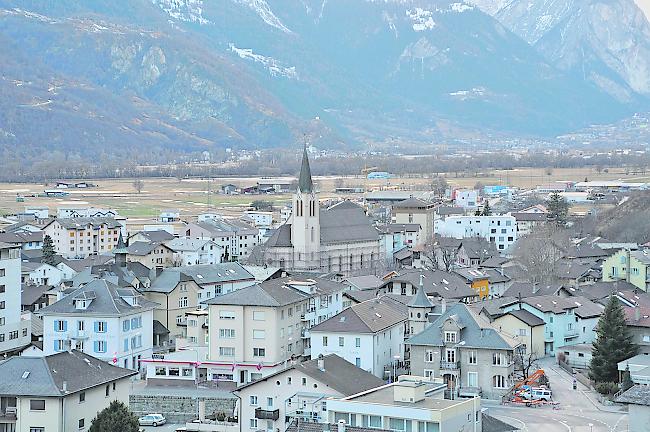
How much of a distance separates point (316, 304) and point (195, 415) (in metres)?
9.19

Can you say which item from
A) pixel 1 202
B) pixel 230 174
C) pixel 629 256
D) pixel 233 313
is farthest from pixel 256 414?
pixel 230 174

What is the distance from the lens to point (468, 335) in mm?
37156

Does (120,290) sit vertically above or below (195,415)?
above

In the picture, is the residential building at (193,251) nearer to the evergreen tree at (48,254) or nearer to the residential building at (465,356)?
the evergreen tree at (48,254)

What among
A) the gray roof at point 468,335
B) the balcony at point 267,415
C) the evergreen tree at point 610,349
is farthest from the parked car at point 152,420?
the evergreen tree at point 610,349

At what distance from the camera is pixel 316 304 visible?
143 feet

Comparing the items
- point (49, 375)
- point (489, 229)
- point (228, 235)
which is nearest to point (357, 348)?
point (49, 375)

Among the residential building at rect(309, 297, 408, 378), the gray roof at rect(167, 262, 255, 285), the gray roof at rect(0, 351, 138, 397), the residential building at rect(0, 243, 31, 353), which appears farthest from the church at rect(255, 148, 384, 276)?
the gray roof at rect(0, 351, 138, 397)

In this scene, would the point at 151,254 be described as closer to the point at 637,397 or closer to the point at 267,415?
the point at 267,415

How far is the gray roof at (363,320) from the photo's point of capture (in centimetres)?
3894

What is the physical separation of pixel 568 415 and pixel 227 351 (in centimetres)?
1015

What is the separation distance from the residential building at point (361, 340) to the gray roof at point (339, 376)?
4.36 m

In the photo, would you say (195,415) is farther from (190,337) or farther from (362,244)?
(362,244)

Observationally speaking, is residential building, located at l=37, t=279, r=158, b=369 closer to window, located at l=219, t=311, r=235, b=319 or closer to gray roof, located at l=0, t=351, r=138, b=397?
window, located at l=219, t=311, r=235, b=319
